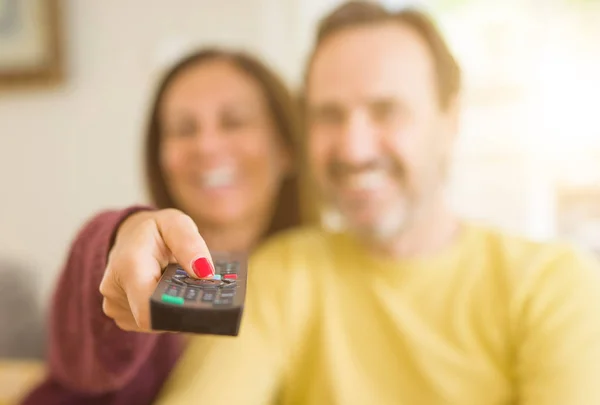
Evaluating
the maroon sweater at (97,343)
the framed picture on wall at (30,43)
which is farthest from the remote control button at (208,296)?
the framed picture on wall at (30,43)

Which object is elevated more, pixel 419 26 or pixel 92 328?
pixel 419 26

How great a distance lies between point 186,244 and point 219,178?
12.1 inches

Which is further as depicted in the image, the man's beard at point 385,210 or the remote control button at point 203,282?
the man's beard at point 385,210

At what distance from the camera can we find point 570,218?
748 millimetres

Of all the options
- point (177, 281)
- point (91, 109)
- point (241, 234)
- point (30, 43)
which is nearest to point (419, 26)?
point (241, 234)

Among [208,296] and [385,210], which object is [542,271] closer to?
[385,210]

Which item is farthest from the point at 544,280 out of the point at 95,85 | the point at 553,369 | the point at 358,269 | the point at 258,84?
the point at 95,85

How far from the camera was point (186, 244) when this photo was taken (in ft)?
1.28

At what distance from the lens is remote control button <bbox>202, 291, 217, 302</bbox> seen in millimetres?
348

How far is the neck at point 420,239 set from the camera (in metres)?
0.64

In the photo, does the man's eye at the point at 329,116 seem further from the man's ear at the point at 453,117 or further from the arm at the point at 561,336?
the arm at the point at 561,336

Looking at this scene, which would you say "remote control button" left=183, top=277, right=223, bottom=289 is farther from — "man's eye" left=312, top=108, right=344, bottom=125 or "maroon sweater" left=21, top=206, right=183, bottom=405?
"man's eye" left=312, top=108, right=344, bottom=125

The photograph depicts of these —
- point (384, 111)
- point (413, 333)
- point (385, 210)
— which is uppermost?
point (384, 111)

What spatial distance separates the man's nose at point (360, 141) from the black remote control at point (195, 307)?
287mm
